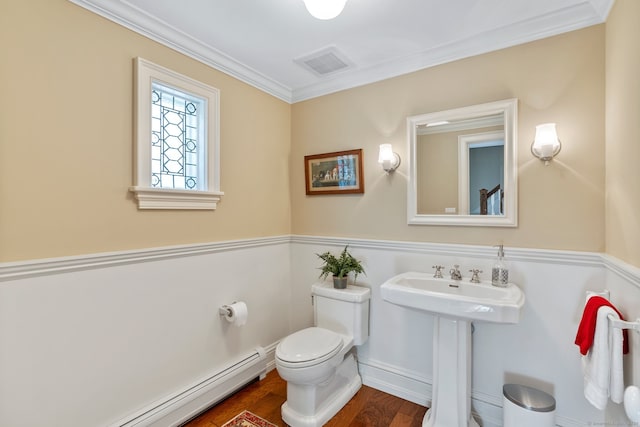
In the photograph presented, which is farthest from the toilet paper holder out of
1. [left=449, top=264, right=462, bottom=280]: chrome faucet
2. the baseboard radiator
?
[left=449, top=264, right=462, bottom=280]: chrome faucet

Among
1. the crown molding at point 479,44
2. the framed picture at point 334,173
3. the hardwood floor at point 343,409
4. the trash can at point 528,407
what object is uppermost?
the crown molding at point 479,44

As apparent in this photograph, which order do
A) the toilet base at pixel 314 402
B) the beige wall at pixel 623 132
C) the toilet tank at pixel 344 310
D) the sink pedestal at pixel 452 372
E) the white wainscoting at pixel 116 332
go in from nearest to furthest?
the beige wall at pixel 623 132 < the white wainscoting at pixel 116 332 < the sink pedestal at pixel 452 372 < the toilet base at pixel 314 402 < the toilet tank at pixel 344 310

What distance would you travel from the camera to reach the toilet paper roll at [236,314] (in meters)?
2.07

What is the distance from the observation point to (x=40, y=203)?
4.43 feet

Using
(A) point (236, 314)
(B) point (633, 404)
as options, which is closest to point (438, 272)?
(B) point (633, 404)

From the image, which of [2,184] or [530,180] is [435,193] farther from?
[2,184]

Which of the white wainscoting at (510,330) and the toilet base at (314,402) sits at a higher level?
the white wainscoting at (510,330)

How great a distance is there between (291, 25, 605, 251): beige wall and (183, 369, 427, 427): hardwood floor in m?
1.15

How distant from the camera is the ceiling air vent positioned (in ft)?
6.80

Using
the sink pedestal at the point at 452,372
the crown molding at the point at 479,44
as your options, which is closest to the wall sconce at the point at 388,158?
the crown molding at the point at 479,44

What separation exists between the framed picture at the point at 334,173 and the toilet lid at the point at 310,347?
110 centimetres

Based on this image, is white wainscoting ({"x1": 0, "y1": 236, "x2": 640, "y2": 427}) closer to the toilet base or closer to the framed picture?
the toilet base

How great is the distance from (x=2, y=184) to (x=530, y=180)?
2.60 metres

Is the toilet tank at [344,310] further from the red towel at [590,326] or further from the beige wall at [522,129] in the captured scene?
the red towel at [590,326]
